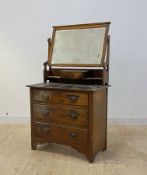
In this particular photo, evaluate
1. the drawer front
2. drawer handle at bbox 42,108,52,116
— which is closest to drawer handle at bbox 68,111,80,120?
the drawer front

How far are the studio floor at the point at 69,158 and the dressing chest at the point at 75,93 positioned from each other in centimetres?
12

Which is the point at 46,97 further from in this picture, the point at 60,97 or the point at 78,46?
the point at 78,46

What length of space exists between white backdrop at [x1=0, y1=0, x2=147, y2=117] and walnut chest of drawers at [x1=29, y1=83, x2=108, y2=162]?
106 cm

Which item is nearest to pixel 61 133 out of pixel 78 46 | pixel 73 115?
pixel 73 115

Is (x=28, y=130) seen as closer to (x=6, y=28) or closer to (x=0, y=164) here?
(x=0, y=164)

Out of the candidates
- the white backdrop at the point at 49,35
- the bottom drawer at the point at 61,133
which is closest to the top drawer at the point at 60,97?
the bottom drawer at the point at 61,133

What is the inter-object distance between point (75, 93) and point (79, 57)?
465 millimetres

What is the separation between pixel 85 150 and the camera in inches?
92.2

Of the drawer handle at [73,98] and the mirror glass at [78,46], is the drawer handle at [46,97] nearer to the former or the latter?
the drawer handle at [73,98]

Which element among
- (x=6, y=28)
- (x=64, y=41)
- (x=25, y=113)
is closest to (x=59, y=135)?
(x=64, y=41)

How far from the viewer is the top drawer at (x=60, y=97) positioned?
2.29 m

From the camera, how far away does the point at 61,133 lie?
2.44 metres

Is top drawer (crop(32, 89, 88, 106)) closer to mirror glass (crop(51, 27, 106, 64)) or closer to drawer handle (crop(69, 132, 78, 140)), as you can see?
drawer handle (crop(69, 132, 78, 140))

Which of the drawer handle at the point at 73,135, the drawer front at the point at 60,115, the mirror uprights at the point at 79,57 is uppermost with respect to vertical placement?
the mirror uprights at the point at 79,57
